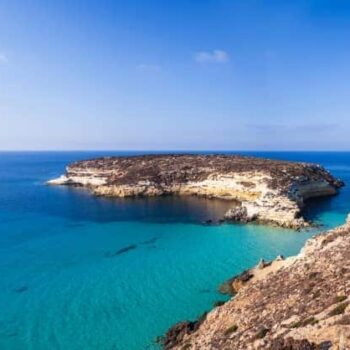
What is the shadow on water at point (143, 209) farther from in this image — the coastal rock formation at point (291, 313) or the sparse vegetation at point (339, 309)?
the sparse vegetation at point (339, 309)

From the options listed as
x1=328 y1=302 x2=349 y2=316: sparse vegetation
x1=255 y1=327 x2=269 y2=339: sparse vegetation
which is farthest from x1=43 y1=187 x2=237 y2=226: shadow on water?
x1=328 y1=302 x2=349 y2=316: sparse vegetation

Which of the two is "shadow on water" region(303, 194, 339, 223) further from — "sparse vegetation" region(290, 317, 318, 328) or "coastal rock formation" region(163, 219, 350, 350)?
"sparse vegetation" region(290, 317, 318, 328)

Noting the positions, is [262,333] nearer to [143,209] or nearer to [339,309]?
[339,309]

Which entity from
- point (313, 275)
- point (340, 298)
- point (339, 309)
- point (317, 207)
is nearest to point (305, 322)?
point (339, 309)

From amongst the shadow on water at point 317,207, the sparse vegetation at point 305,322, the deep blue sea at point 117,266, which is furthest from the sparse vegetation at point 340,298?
the shadow on water at point 317,207

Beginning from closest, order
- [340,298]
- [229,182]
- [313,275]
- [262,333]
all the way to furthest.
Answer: [262,333]
[340,298]
[313,275]
[229,182]
